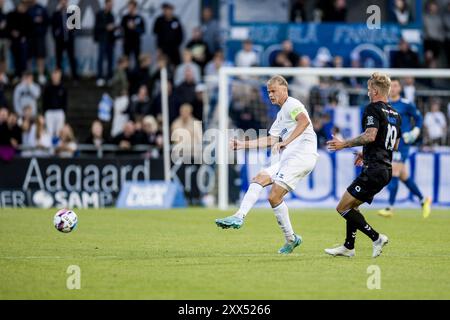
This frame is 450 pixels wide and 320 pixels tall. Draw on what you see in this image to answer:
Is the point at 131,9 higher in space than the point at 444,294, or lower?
higher

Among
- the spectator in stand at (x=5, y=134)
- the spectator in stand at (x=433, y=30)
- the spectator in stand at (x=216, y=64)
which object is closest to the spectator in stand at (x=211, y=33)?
the spectator in stand at (x=216, y=64)

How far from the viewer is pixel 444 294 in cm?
987

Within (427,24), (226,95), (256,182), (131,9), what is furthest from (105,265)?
(427,24)

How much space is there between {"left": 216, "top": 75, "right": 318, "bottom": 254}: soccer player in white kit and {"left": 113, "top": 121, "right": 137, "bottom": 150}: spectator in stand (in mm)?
11769

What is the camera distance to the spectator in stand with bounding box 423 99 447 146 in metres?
25.1

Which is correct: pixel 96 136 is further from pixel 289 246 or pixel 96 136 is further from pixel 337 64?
pixel 289 246

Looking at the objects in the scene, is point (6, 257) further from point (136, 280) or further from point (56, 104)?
point (56, 104)

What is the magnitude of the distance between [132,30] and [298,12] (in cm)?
490

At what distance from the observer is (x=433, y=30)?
29.7 meters

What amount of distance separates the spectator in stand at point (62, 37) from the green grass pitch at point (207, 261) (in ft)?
30.9

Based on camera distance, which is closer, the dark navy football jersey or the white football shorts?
the dark navy football jersey

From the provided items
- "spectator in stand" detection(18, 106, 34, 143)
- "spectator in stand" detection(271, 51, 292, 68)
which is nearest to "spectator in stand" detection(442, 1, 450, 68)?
"spectator in stand" detection(271, 51, 292, 68)

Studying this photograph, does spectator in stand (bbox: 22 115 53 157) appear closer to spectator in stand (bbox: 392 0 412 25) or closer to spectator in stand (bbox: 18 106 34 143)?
spectator in stand (bbox: 18 106 34 143)

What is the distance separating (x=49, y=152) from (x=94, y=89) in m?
4.01
